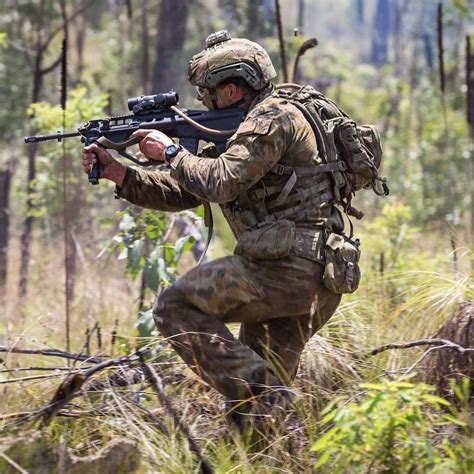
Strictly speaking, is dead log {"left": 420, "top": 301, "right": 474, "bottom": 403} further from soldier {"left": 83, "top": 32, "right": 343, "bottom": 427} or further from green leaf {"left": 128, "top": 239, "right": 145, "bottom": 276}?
green leaf {"left": 128, "top": 239, "right": 145, "bottom": 276}

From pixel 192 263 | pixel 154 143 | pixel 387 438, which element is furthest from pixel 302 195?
pixel 192 263

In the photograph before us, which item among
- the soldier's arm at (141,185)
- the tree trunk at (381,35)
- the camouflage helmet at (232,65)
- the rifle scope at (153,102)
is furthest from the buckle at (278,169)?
the tree trunk at (381,35)

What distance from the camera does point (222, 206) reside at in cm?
434

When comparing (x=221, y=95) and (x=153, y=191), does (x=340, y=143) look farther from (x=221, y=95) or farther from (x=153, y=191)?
(x=153, y=191)

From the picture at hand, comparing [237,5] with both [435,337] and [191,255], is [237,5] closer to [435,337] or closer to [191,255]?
[191,255]

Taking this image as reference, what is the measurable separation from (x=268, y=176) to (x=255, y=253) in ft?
1.15

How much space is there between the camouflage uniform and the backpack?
0.05 meters

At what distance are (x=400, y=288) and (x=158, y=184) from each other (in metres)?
1.78

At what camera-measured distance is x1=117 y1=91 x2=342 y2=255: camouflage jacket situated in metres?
3.91

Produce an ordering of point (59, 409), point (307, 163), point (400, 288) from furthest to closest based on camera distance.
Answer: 1. point (400, 288)
2. point (307, 163)
3. point (59, 409)

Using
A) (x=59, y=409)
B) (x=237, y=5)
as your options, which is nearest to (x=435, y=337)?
(x=59, y=409)

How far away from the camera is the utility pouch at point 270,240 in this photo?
3.96 meters

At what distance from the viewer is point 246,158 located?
3896 mm

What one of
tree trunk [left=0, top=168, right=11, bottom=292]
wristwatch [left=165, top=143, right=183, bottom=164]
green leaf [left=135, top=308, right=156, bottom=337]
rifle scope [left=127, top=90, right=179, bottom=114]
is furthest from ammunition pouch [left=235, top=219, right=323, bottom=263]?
tree trunk [left=0, top=168, right=11, bottom=292]
